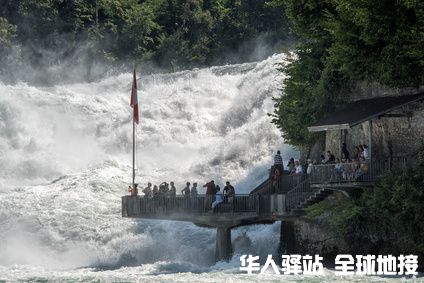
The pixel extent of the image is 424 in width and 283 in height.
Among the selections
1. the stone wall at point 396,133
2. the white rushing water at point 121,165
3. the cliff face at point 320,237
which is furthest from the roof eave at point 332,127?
the white rushing water at point 121,165

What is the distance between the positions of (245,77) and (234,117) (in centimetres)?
655

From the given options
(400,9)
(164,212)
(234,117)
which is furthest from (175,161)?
(400,9)

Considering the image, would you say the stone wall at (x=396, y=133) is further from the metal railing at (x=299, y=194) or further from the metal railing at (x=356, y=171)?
the metal railing at (x=299, y=194)

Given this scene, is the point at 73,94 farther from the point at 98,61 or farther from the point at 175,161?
the point at 98,61

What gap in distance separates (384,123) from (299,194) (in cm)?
410

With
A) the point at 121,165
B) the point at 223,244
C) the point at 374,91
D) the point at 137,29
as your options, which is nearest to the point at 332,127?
the point at 374,91

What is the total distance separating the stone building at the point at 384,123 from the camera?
5441 cm

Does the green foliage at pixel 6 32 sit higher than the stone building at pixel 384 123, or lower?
higher

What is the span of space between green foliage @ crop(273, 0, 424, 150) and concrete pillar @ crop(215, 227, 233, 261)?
517 centimetres

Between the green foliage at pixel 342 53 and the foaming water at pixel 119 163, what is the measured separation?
497 centimetres

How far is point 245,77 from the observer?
91375 millimetres

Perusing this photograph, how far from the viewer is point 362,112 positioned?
182 feet

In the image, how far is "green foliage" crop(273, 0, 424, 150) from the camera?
5400 centimetres

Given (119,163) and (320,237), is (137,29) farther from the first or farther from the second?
(320,237)
